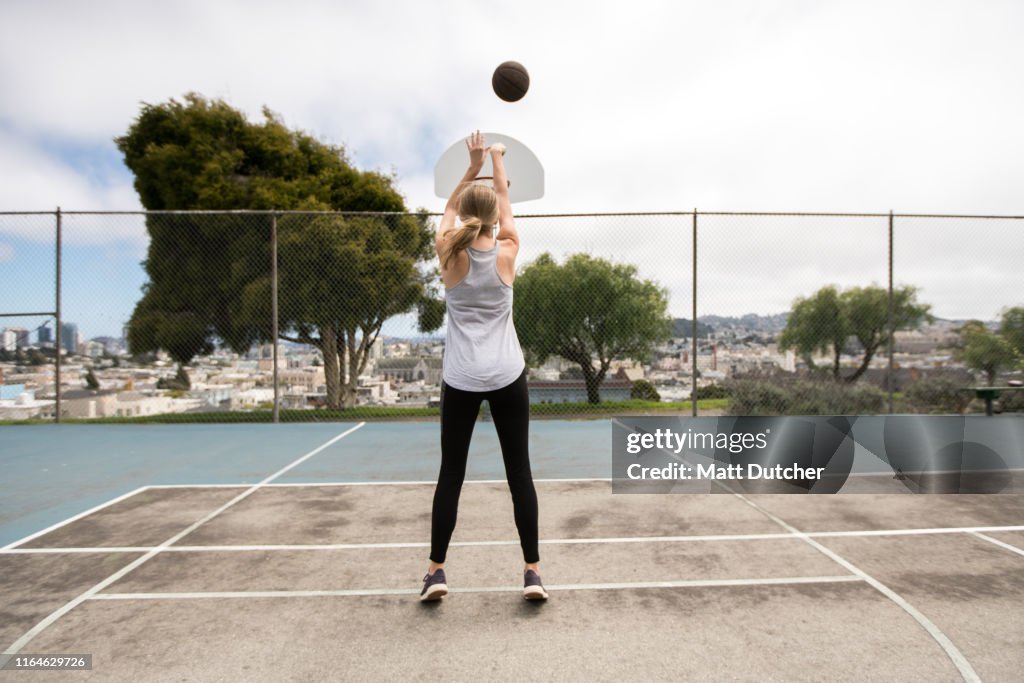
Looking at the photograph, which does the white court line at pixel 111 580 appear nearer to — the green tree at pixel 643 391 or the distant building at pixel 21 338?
the green tree at pixel 643 391

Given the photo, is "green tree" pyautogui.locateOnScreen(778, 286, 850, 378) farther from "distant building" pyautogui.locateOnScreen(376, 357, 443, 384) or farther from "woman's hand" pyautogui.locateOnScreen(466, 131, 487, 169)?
"woman's hand" pyautogui.locateOnScreen(466, 131, 487, 169)

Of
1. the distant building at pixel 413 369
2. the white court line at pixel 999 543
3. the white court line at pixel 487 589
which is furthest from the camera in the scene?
the distant building at pixel 413 369

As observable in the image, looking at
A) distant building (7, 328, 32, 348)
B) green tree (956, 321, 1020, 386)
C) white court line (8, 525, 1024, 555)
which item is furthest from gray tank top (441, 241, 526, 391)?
green tree (956, 321, 1020, 386)

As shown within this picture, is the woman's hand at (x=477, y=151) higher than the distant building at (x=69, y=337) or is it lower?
higher

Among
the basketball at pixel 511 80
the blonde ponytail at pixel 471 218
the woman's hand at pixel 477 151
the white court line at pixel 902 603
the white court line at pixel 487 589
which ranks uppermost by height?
the basketball at pixel 511 80

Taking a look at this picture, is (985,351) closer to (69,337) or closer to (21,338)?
(69,337)

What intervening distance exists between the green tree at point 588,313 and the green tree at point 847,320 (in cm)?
195

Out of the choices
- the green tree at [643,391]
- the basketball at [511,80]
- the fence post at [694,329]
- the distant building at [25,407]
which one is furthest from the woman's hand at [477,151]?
the distant building at [25,407]

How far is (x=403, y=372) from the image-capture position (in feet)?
26.8

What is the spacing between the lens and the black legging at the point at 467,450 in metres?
2.38

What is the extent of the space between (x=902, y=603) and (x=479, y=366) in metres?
2.01

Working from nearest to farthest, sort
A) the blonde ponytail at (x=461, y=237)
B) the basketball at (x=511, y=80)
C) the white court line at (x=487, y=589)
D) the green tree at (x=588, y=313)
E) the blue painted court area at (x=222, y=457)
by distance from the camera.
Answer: the blonde ponytail at (x=461, y=237), the white court line at (x=487, y=589), the basketball at (x=511, y=80), the blue painted court area at (x=222, y=457), the green tree at (x=588, y=313)

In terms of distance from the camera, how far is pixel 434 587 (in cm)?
243

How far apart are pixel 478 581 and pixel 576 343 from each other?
625cm
